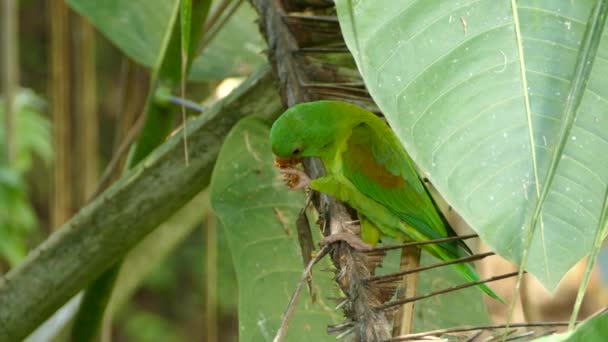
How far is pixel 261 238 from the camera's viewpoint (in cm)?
111

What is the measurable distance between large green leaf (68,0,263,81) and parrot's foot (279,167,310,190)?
1.93ft

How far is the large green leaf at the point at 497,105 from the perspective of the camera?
0.63 m

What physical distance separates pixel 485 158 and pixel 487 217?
55 millimetres

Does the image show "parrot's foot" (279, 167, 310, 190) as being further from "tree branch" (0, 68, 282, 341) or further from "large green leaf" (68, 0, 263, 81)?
"large green leaf" (68, 0, 263, 81)

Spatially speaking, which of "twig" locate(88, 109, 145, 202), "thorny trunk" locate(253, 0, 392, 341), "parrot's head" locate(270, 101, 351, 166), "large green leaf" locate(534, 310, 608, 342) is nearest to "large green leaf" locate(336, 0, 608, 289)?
"large green leaf" locate(534, 310, 608, 342)

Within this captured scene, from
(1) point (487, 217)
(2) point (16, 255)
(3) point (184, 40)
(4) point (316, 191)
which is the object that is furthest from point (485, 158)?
(2) point (16, 255)

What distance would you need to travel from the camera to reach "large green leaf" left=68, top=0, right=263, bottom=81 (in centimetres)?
162

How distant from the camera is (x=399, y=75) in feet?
2.37

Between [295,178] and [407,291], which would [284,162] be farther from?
[407,291]

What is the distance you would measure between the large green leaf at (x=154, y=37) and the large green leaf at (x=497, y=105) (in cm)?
96

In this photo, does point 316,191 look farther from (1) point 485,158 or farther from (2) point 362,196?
(1) point 485,158

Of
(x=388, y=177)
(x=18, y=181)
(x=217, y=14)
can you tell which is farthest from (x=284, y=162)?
(x=18, y=181)

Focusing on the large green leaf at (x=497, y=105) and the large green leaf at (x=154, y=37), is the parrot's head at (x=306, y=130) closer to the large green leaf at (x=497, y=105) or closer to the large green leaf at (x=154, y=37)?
the large green leaf at (x=497, y=105)

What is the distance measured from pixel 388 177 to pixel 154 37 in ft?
2.29
